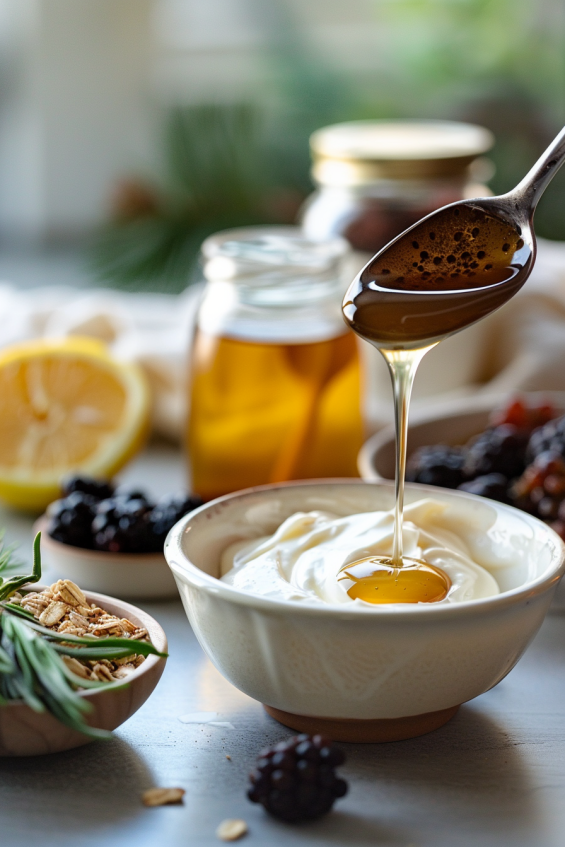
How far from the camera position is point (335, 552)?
76cm

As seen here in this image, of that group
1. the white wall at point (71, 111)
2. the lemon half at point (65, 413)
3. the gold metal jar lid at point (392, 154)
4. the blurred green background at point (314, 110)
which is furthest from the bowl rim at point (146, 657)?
the white wall at point (71, 111)

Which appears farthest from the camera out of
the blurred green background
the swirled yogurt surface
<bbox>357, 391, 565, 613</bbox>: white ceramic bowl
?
the blurred green background

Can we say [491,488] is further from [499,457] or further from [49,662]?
[49,662]

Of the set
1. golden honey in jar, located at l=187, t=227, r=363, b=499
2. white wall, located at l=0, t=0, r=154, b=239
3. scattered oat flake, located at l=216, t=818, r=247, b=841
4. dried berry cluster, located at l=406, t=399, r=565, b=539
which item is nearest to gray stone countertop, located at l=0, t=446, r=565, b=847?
scattered oat flake, located at l=216, t=818, r=247, b=841

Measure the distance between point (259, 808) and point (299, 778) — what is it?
5 centimetres

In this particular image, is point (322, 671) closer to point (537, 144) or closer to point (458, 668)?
point (458, 668)

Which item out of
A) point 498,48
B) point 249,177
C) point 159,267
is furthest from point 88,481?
point 498,48

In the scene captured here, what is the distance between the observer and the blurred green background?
7.66 ft

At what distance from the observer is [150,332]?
151 centimetres

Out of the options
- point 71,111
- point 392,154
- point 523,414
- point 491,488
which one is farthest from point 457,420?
point 71,111

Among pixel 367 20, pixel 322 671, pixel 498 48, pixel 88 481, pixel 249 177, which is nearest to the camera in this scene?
pixel 322 671

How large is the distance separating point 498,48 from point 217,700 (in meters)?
3.12

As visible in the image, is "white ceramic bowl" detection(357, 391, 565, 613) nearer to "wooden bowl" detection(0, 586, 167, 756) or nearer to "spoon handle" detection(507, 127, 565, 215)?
"spoon handle" detection(507, 127, 565, 215)

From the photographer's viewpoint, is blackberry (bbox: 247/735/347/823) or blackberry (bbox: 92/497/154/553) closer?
blackberry (bbox: 247/735/347/823)
